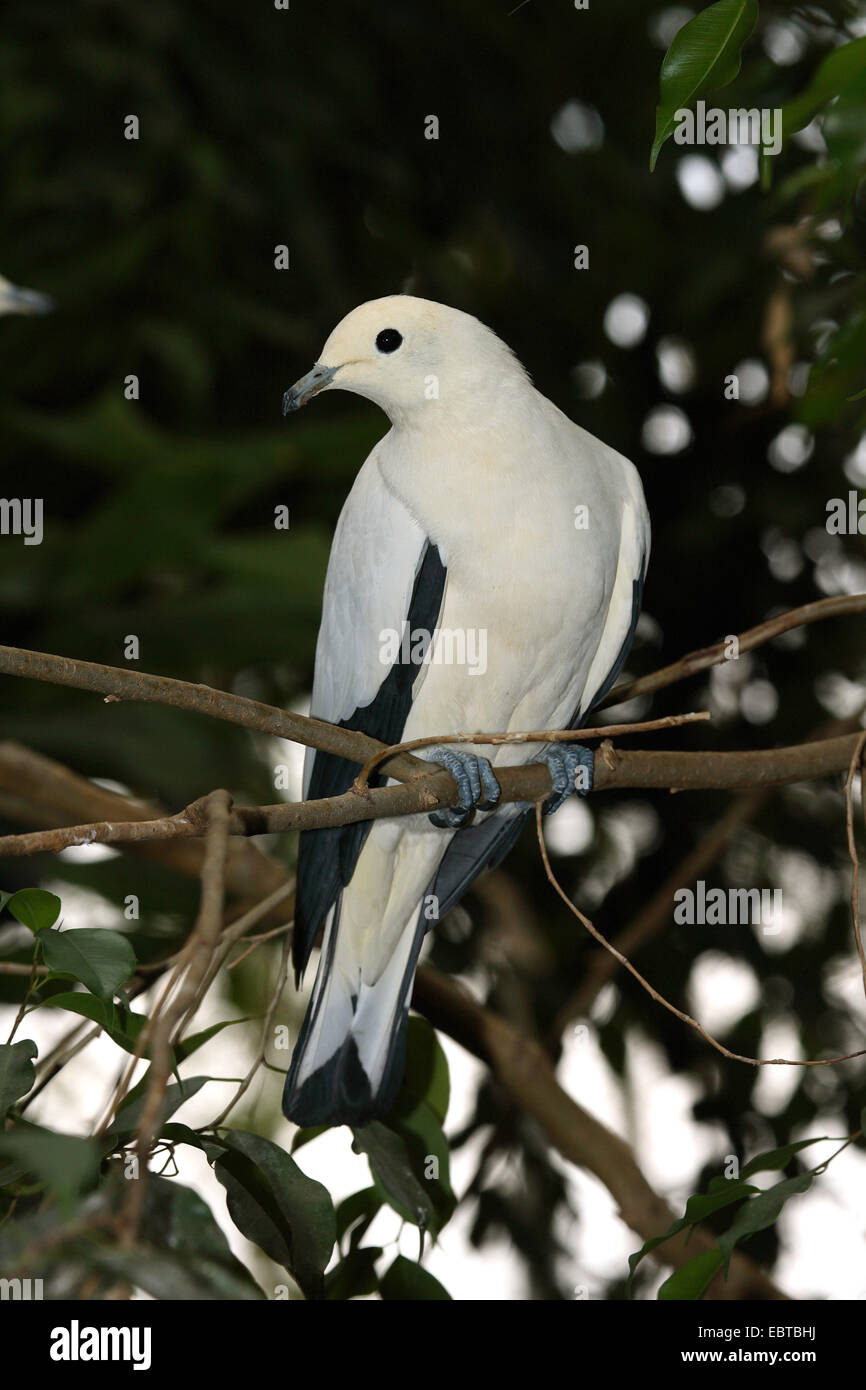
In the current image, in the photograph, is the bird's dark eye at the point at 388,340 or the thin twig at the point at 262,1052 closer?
the thin twig at the point at 262,1052

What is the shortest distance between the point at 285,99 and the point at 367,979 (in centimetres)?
127

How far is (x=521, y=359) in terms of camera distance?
1936mm

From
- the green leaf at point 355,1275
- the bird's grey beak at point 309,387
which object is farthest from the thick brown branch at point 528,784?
the green leaf at point 355,1275

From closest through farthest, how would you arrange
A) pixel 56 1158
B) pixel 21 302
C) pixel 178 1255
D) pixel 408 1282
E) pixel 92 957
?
pixel 56 1158, pixel 178 1255, pixel 92 957, pixel 408 1282, pixel 21 302

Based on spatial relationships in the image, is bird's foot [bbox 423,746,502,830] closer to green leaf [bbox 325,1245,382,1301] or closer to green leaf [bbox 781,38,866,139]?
green leaf [bbox 325,1245,382,1301]

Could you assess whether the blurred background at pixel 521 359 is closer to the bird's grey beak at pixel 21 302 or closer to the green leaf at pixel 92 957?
the bird's grey beak at pixel 21 302

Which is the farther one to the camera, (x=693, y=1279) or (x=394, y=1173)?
(x=394, y=1173)

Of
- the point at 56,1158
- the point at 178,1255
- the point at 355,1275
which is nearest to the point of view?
the point at 56,1158

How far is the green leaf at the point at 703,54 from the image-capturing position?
85 cm

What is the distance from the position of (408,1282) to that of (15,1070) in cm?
41

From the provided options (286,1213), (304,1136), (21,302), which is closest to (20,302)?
(21,302)

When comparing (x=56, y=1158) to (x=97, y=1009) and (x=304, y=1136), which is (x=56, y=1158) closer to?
(x=97, y=1009)

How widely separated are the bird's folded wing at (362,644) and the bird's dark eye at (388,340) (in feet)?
0.48
